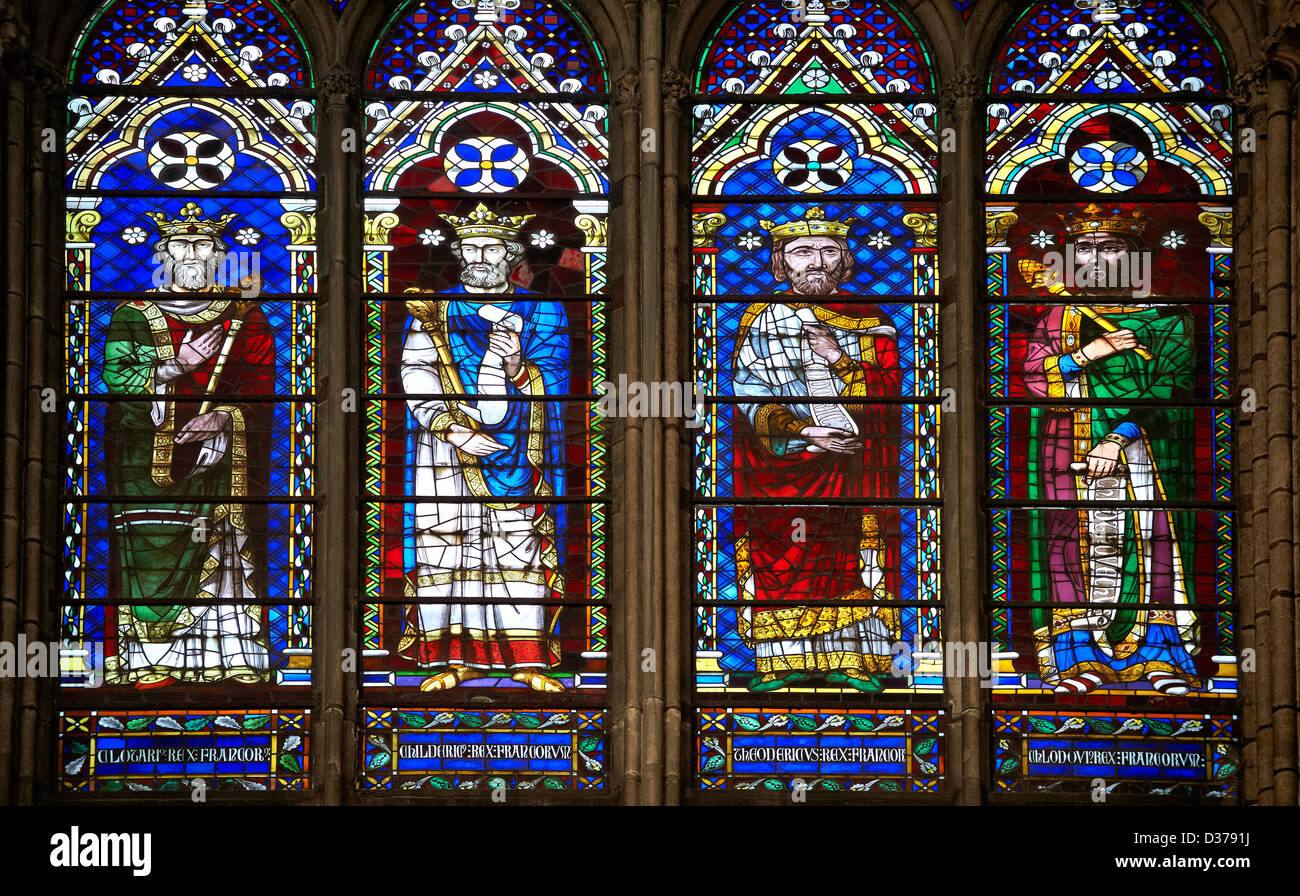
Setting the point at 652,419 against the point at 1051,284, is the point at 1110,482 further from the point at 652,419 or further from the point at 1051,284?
the point at 652,419

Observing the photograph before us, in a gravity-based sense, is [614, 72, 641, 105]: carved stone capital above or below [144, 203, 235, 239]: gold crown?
above

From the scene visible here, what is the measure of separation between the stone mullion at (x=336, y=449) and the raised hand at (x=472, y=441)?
19.8 inches

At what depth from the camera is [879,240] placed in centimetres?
1438

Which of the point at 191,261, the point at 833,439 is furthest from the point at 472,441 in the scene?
the point at 833,439

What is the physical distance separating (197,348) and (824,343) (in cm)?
331

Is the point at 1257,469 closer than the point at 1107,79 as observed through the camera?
Yes

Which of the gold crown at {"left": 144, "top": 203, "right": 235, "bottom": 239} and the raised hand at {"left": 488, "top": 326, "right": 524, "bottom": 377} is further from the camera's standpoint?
Answer: the gold crown at {"left": 144, "top": 203, "right": 235, "bottom": 239}

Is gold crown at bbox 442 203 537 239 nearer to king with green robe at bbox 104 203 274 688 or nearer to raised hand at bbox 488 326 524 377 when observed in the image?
raised hand at bbox 488 326 524 377

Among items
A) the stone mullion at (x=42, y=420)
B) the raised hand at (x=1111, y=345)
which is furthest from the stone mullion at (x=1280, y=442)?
the stone mullion at (x=42, y=420)

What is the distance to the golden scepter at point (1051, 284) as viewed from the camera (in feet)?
46.7

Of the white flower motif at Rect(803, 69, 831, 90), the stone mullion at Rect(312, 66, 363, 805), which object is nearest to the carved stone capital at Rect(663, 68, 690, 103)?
the white flower motif at Rect(803, 69, 831, 90)

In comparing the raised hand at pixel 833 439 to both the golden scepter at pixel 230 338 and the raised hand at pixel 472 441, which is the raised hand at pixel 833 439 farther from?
the golden scepter at pixel 230 338

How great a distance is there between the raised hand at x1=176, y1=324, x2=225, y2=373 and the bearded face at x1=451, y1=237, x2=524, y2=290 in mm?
1320

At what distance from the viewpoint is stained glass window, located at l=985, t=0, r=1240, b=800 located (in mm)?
13648
